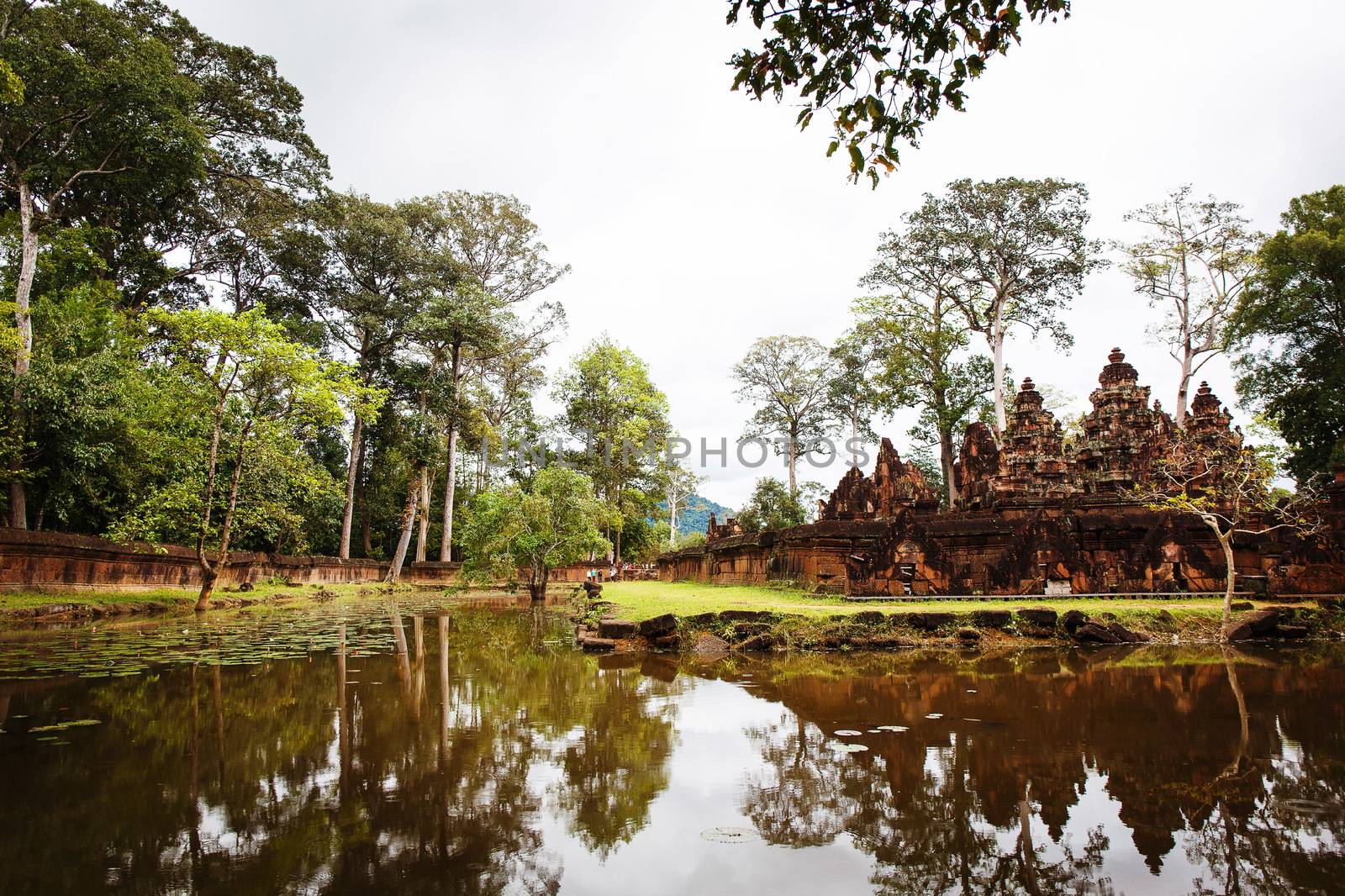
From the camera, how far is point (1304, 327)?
21656 millimetres

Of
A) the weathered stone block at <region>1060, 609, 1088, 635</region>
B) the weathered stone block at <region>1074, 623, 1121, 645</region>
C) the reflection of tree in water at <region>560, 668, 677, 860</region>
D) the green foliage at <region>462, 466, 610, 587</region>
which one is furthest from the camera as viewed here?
the green foliage at <region>462, 466, 610, 587</region>

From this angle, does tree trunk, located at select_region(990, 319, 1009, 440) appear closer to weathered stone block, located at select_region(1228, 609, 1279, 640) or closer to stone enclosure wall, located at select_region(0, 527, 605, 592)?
weathered stone block, located at select_region(1228, 609, 1279, 640)

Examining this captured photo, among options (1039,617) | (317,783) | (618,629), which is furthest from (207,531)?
(1039,617)

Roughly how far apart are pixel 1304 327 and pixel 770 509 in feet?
59.2

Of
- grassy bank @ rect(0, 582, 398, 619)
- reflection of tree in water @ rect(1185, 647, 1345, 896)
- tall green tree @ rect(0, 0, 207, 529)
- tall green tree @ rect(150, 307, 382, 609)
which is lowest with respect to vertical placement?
grassy bank @ rect(0, 582, 398, 619)

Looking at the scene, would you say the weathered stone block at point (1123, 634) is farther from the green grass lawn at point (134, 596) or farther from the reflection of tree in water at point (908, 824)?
the green grass lawn at point (134, 596)

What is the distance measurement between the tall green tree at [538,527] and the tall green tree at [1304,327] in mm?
21647

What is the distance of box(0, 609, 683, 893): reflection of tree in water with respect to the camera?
6.79 feet

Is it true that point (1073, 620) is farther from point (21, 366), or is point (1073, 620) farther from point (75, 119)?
point (75, 119)

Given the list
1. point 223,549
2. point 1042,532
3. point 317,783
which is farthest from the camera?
point 223,549

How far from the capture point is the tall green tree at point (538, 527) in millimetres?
17734

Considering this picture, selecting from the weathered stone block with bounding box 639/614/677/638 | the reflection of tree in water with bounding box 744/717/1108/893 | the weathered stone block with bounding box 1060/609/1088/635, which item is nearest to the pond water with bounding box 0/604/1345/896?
the reflection of tree in water with bounding box 744/717/1108/893

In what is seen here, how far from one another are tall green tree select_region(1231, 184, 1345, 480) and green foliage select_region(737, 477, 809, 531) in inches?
617

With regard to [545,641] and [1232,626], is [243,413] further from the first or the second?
[1232,626]
